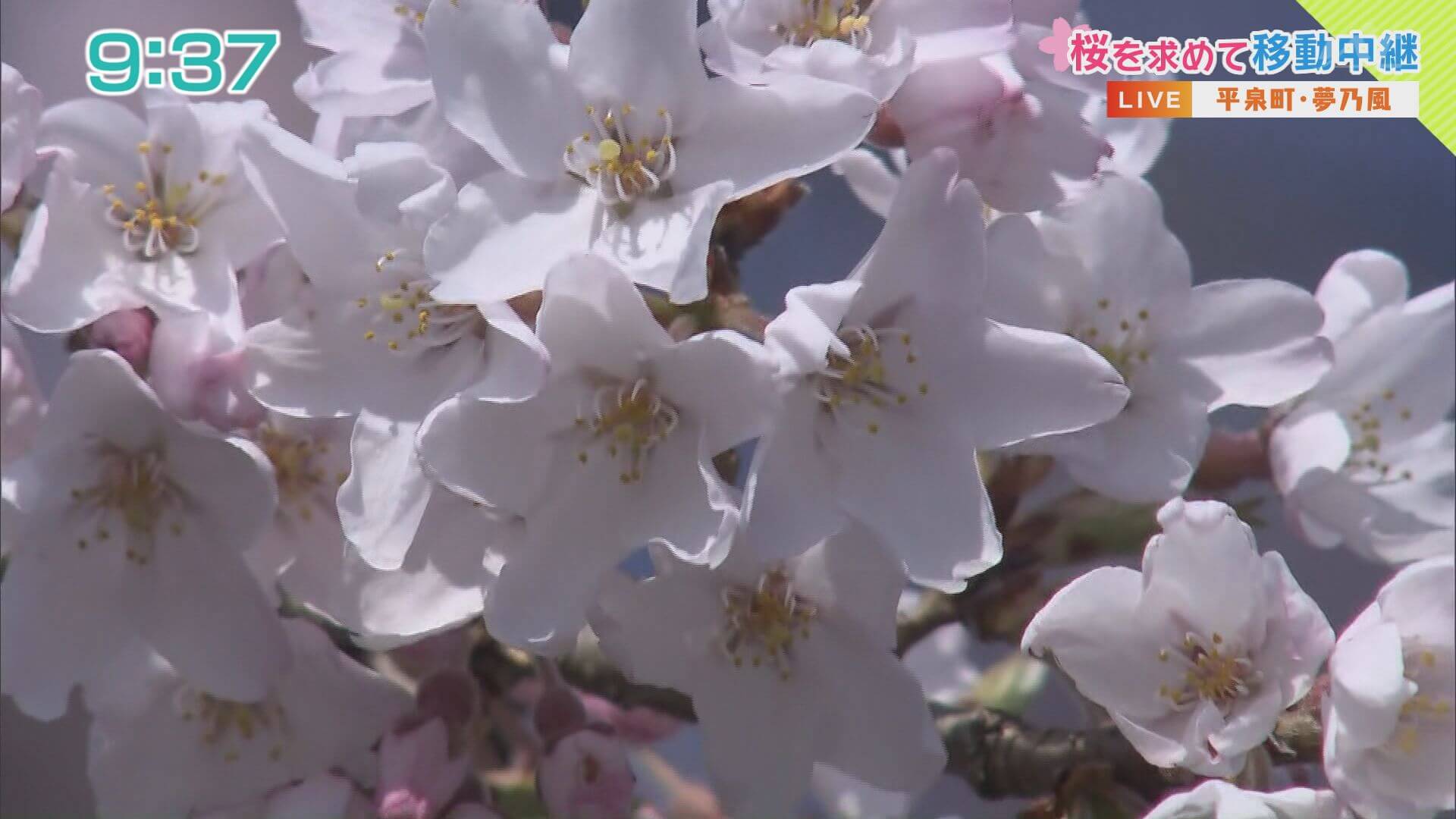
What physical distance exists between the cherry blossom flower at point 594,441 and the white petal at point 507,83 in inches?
3.5

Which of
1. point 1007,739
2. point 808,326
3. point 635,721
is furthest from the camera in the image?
point 635,721

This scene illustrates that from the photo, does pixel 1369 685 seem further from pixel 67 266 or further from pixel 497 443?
pixel 67 266

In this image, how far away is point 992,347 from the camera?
0.62m

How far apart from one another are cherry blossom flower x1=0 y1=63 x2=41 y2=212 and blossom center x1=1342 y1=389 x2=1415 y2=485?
0.68 meters

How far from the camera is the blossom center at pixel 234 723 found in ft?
2.48

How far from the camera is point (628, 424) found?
63 centimetres

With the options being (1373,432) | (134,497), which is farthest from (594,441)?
(1373,432)

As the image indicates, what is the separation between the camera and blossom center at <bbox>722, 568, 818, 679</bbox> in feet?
2.28

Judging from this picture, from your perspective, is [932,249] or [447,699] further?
[447,699]

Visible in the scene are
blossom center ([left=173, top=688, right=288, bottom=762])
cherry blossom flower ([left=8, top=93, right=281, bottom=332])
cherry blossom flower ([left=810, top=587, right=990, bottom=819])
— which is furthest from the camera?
cherry blossom flower ([left=810, top=587, right=990, bottom=819])

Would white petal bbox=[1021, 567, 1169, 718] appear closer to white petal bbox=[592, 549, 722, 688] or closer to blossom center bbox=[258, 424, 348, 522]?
white petal bbox=[592, 549, 722, 688]

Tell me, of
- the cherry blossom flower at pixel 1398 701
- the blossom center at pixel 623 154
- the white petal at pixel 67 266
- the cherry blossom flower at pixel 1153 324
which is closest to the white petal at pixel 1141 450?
the cherry blossom flower at pixel 1153 324

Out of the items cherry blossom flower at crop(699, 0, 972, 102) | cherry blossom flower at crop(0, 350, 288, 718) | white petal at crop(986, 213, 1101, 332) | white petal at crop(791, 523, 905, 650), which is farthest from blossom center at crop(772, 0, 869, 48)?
cherry blossom flower at crop(0, 350, 288, 718)

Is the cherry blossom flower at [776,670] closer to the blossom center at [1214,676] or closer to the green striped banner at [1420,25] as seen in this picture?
the blossom center at [1214,676]
